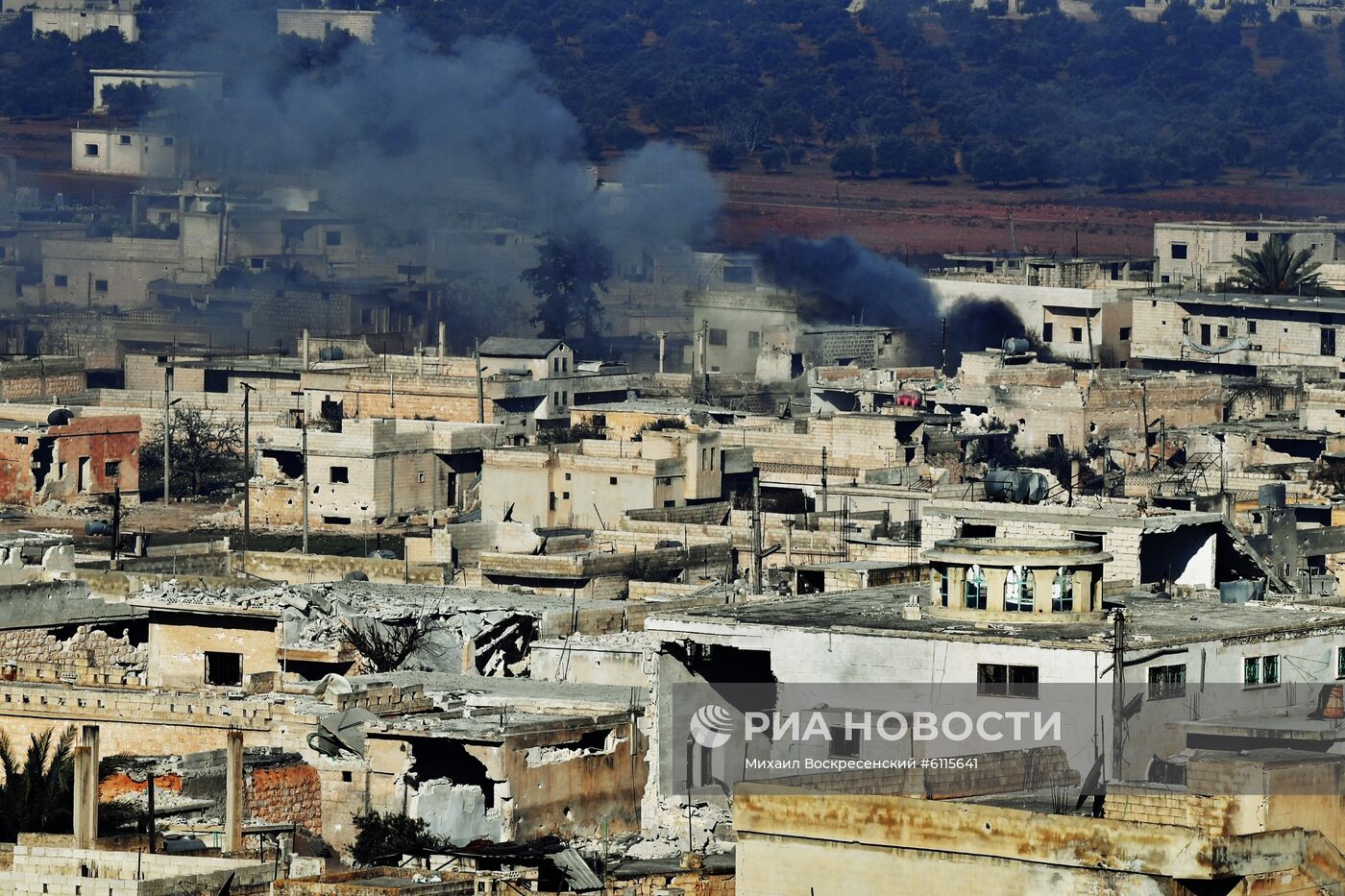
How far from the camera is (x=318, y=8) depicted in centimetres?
13950

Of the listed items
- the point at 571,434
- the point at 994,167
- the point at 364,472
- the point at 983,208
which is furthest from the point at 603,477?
the point at 994,167

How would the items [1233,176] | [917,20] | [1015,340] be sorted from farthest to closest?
1. [917,20]
2. [1233,176]
3. [1015,340]

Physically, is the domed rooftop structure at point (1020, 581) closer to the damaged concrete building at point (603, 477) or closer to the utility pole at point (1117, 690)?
the utility pole at point (1117, 690)

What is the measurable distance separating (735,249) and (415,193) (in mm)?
10469

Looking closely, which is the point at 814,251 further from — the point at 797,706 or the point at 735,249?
the point at 797,706

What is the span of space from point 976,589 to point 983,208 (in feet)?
328

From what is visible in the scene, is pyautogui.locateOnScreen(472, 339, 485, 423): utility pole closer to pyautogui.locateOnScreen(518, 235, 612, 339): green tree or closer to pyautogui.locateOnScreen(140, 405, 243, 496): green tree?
pyautogui.locateOnScreen(140, 405, 243, 496): green tree

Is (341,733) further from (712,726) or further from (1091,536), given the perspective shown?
(1091,536)

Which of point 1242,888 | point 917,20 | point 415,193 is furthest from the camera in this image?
point 917,20

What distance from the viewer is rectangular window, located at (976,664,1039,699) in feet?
77.2

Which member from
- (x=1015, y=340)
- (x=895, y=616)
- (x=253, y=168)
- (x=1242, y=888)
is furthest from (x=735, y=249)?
(x=1242, y=888)

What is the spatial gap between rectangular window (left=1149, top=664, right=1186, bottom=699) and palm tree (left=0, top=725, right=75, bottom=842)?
6.55 metres

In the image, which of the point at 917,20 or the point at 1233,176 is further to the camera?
the point at 917,20

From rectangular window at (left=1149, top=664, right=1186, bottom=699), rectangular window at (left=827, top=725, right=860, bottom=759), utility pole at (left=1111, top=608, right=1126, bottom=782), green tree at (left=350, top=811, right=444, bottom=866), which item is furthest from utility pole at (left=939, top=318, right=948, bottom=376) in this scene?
utility pole at (left=1111, top=608, right=1126, bottom=782)
